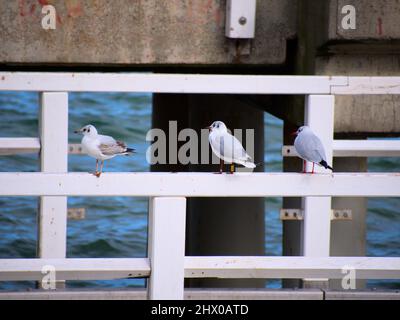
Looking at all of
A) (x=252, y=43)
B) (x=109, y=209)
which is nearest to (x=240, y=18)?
(x=252, y=43)

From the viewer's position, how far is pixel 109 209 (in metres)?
19.9

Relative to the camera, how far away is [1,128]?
23.8m

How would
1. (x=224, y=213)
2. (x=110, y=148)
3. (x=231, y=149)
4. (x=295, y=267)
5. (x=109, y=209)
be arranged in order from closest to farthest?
(x=295, y=267)
(x=231, y=149)
(x=110, y=148)
(x=224, y=213)
(x=109, y=209)

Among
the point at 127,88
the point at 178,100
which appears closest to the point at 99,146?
the point at 127,88

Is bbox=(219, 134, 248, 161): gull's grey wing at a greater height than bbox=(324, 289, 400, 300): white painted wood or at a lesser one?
greater

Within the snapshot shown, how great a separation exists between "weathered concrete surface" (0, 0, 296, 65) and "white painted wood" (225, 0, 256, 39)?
0.13m

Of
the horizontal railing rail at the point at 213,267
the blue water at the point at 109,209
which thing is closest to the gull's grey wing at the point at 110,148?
the horizontal railing rail at the point at 213,267

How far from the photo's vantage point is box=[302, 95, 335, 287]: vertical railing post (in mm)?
6605

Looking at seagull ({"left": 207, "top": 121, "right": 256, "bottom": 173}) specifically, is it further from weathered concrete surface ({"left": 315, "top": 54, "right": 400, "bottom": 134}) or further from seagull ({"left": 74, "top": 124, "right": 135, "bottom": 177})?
weathered concrete surface ({"left": 315, "top": 54, "right": 400, "bottom": 134})

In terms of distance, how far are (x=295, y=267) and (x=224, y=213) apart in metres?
6.75

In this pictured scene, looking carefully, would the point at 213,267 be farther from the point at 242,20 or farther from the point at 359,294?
the point at 242,20

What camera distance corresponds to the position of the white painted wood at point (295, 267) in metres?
5.21

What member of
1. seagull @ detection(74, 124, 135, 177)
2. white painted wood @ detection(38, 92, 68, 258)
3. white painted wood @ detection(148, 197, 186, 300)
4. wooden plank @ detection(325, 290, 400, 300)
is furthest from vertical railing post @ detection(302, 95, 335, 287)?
white painted wood @ detection(148, 197, 186, 300)
